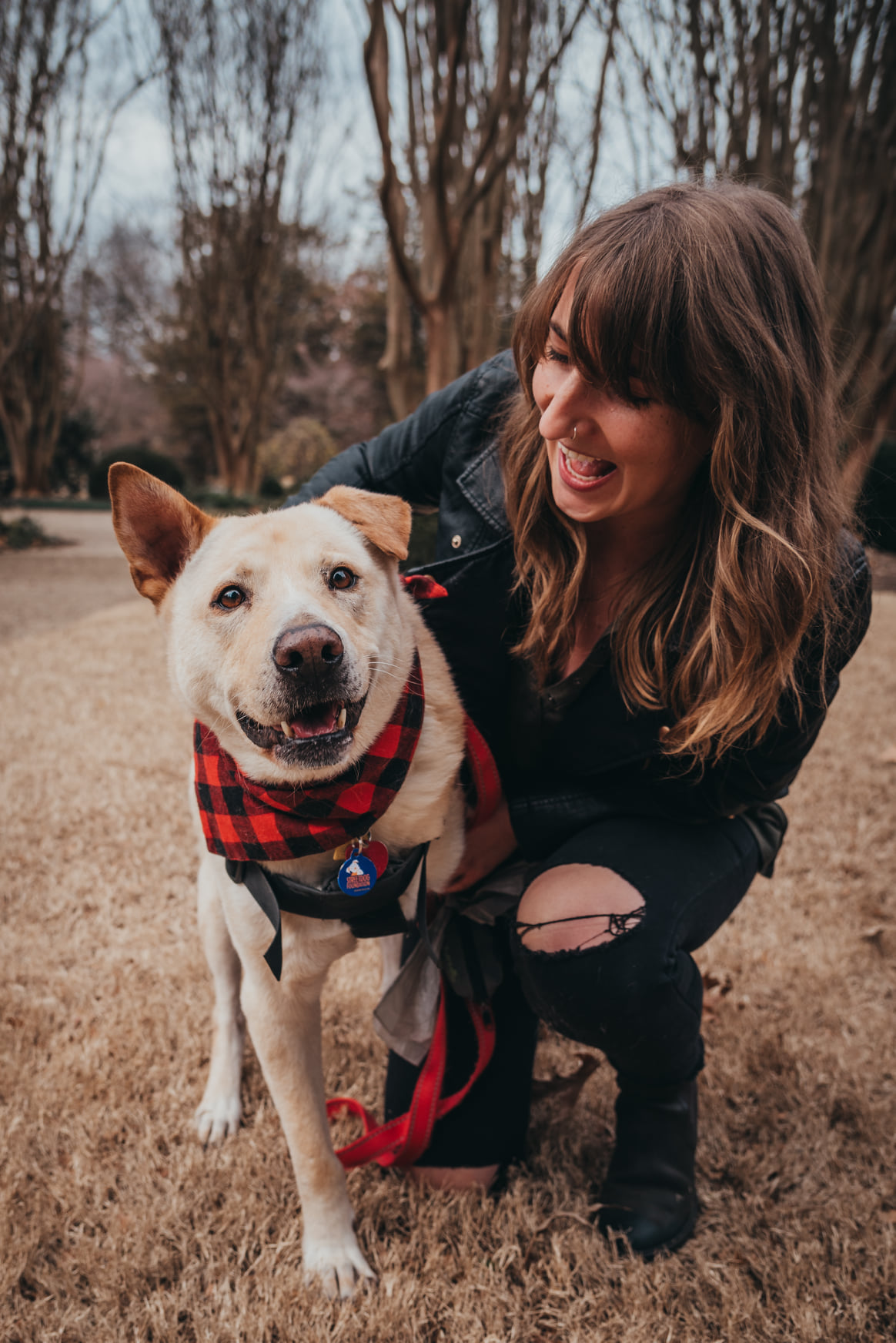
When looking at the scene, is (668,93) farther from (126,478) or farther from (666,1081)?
(666,1081)

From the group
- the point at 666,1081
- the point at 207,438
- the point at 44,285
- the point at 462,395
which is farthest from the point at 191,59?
the point at 666,1081

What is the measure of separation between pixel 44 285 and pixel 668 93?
9.86 meters

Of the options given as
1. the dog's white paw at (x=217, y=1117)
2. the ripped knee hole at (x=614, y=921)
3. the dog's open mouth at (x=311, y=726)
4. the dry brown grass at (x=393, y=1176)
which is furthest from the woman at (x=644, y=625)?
the dog's open mouth at (x=311, y=726)

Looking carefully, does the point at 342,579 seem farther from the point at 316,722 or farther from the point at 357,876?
the point at 357,876

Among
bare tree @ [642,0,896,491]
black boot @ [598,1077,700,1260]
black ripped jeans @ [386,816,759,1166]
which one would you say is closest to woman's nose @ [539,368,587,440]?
black ripped jeans @ [386,816,759,1166]

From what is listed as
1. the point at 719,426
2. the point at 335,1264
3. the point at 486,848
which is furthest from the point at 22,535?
the point at 719,426

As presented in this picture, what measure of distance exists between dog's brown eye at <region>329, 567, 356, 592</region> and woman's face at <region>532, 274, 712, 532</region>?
49cm

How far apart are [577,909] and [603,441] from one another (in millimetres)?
995

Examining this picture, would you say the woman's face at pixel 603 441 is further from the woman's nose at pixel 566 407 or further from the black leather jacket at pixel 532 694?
the black leather jacket at pixel 532 694

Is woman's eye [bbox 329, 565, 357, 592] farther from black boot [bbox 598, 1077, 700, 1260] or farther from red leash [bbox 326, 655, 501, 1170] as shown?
black boot [bbox 598, 1077, 700, 1260]

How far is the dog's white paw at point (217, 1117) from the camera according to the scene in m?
1.86

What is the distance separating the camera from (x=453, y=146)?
576 centimetres

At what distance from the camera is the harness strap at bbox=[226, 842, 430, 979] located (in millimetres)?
1460

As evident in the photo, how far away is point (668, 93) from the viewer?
7.01 m
